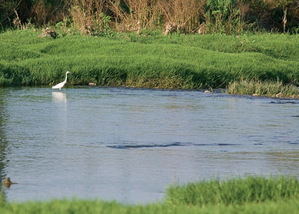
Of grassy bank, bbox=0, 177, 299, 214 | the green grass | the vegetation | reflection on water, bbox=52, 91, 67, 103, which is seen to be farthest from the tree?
grassy bank, bbox=0, 177, 299, 214

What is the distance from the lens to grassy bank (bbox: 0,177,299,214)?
9.09 m

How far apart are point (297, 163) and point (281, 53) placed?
18860 millimetres

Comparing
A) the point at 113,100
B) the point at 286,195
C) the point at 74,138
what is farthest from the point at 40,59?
the point at 286,195

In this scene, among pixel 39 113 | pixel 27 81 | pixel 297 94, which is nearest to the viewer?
pixel 39 113

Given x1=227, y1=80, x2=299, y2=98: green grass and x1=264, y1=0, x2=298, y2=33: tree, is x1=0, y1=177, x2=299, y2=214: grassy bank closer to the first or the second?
x1=227, y1=80, x2=299, y2=98: green grass

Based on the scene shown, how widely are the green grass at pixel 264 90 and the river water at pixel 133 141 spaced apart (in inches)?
23.9

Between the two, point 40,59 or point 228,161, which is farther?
point 40,59

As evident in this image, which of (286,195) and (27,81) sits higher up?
(286,195)

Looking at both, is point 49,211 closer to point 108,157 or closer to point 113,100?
point 108,157

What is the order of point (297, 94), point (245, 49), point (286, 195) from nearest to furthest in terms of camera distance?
point (286, 195)
point (297, 94)
point (245, 49)

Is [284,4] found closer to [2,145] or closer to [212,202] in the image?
[2,145]

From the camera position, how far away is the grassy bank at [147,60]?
2700cm

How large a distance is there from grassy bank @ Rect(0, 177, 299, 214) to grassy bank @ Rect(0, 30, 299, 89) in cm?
1602

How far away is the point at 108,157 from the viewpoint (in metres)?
14.6
